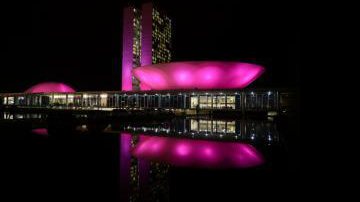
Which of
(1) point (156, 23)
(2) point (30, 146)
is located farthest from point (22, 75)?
(2) point (30, 146)

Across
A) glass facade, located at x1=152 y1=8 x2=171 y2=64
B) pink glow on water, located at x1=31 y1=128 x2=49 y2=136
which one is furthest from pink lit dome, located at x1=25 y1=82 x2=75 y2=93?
pink glow on water, located at x1=31 y1=128 x2=49 y2=136

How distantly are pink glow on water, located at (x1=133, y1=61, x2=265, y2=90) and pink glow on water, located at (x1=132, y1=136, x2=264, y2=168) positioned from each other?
1875 cm

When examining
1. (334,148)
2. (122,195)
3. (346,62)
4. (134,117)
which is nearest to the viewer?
(122,195)

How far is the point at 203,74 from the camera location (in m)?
25.2

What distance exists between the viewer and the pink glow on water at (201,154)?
4496 millimetres

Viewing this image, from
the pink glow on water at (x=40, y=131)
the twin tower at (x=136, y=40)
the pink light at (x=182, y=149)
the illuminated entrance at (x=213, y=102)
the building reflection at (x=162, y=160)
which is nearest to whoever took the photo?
the building reflection at (x=162, y=160)

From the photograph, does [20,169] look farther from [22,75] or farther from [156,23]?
[22,75]

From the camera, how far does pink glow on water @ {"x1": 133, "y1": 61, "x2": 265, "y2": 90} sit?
82.1ft

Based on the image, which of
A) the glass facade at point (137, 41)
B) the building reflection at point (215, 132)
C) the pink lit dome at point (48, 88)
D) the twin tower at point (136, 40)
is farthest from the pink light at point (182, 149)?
the pink lit dome at point (48, 88)

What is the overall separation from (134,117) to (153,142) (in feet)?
24.8

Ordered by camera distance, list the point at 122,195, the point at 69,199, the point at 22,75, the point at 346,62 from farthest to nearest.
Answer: the point at 22,75
the point at 346,62
the point at 122,195
the point at 69,199

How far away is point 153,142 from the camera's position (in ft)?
21.7

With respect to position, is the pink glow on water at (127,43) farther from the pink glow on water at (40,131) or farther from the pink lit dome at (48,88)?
the pink glow on water at (40,131)

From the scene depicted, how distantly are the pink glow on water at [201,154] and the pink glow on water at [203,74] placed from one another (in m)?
18.7
